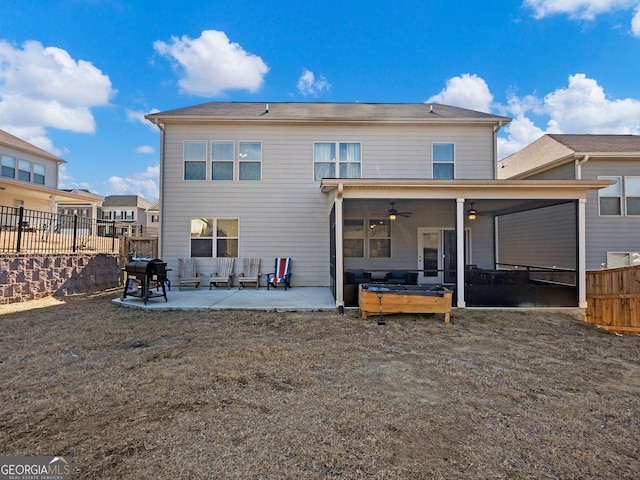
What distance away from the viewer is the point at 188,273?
9328 millimetres

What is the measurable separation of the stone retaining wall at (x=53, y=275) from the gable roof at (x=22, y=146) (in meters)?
10.1

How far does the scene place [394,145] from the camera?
964cm

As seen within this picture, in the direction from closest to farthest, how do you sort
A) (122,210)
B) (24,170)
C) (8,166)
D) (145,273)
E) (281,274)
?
1. (145,273)
2. (281,274)
3. (8,166)
4. (24,170)
5. (122,210)

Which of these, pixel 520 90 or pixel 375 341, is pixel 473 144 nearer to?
pixel 375 341

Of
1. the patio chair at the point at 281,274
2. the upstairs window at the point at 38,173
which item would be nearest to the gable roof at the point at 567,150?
the patio chair at the point at 281,274

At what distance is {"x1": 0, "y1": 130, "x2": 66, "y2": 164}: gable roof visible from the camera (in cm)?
1472

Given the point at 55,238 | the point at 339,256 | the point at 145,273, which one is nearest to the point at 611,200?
the point at 339,256

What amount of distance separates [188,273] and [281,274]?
9.16 ft

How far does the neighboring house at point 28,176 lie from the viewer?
14.6 m

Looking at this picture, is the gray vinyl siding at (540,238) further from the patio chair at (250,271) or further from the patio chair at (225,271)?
the patio chair at (225,271)

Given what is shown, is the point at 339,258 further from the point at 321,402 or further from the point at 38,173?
the point at 38,173

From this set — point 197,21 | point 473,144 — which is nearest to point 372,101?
point 473,144

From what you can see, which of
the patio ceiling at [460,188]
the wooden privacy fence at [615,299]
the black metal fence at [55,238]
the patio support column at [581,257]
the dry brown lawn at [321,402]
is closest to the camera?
the dry brown lawn at [321,402]

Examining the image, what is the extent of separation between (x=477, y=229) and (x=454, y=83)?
437 inches
